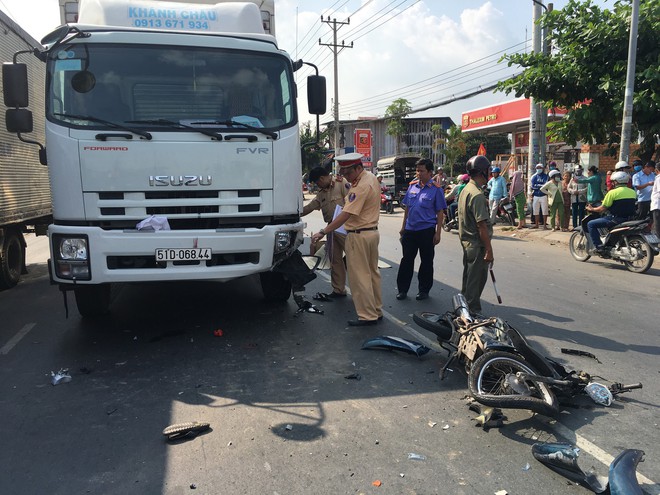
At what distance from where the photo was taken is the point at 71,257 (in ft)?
15.1

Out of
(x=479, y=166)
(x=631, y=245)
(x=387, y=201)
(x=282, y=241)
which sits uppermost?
(x=479, y=166)

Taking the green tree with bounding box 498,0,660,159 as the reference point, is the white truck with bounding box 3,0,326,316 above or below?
below

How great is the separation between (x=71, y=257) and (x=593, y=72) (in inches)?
426

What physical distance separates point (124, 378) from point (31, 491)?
1529 millimetres

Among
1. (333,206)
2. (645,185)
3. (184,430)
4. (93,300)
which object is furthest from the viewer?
(645,185)

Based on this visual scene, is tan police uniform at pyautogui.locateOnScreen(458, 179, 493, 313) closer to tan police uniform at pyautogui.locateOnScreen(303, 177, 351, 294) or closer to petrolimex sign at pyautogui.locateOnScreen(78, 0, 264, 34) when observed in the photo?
tan police uniform at pyautogui.locateOnScreen(303, 177, 351, 294)

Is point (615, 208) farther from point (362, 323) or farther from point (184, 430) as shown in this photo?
A: point (184, 430)

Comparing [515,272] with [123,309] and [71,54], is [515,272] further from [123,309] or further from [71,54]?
[71,54]

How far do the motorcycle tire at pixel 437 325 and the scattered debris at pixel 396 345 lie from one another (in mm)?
193

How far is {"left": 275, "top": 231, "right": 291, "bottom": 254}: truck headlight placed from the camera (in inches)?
198

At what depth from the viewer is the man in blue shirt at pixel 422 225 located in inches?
264

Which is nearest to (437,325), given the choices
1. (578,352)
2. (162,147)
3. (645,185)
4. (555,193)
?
(578,352)

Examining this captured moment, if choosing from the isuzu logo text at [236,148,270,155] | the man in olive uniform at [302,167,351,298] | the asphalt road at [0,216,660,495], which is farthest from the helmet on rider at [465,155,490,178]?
the isuzu logo text at [236,148,270,155]

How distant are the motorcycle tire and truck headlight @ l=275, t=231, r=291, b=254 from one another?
144 centimetres
